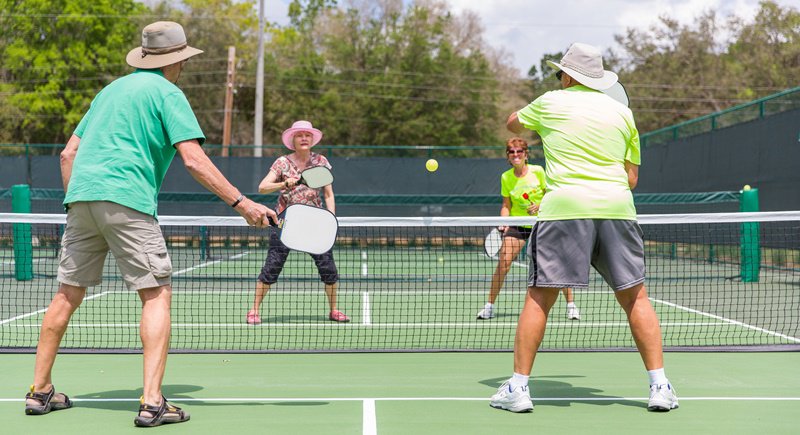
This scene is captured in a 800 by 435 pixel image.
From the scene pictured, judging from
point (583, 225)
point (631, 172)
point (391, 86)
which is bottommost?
point (583, 225)

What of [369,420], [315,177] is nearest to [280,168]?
[315,177]

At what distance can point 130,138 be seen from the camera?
4043mm

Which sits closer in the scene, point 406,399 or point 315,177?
point 406,399

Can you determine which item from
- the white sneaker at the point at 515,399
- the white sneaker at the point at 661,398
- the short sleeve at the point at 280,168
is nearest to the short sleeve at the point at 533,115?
the white sneaker at the point at 515,399

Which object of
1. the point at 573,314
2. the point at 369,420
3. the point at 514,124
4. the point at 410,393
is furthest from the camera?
the point at 573,314

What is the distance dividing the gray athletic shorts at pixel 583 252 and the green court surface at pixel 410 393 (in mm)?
637

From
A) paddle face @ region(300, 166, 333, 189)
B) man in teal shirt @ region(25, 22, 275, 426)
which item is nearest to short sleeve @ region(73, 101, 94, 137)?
man in teal shirt @ region(25, 22, 275, 426)

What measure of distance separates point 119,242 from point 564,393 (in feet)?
7.74

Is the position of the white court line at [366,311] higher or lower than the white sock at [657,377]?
lower

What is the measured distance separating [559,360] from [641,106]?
40.5m

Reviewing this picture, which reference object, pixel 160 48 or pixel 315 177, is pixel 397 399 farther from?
pixel 160 48

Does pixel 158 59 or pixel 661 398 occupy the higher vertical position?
pixel 158 59

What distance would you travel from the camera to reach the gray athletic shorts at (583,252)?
13.8ft

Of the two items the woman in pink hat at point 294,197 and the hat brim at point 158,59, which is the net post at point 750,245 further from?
the hat brim at point 158,59
